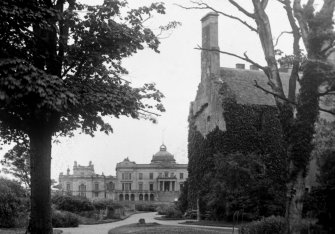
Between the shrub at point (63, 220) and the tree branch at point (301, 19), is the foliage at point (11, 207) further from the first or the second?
the tree branch at point (301, 19)

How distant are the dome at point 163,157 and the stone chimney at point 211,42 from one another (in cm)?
6435

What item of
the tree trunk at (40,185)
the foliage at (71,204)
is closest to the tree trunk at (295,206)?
the tree trunk at (40,185)

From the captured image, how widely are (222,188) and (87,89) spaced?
17972 mm

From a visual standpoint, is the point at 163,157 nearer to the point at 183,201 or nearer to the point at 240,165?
the point at 183,201

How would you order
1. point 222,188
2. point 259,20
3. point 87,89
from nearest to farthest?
point 259,20 < point 87,89 < point 222,188

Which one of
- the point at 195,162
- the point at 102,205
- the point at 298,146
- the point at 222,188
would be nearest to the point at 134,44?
the point at 298,146

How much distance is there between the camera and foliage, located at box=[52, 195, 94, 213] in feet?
142

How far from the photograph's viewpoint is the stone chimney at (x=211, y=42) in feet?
140

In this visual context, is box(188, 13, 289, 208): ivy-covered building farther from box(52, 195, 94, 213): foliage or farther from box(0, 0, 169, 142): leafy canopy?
box(0, 0, 169, 142): leafy canopy

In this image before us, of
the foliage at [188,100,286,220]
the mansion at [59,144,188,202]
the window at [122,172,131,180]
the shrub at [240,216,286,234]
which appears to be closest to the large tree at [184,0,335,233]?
the shrub at [240,216,286,234]

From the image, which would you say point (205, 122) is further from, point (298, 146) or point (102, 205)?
point (298, 146)

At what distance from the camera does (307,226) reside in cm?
1777

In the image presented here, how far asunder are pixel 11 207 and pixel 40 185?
508 inches

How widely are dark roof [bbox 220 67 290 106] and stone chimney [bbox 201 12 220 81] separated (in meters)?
1.08
